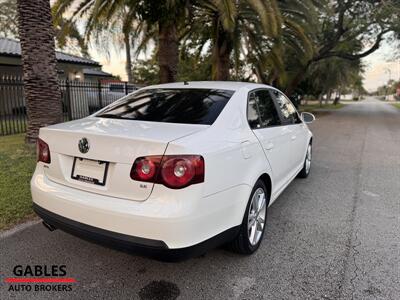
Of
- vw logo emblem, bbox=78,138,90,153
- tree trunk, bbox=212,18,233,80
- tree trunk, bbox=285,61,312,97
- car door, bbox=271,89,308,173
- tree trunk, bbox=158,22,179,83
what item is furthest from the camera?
tree trunk, bbox=285,61,312,97

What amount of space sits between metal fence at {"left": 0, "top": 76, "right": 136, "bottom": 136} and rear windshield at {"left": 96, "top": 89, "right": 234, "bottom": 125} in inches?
304

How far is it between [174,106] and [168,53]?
6714 millimetres

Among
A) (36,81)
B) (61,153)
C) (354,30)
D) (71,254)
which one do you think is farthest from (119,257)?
(354,30)

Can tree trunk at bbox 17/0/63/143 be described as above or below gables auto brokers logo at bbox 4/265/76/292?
above

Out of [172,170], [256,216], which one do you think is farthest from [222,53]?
[172,170]

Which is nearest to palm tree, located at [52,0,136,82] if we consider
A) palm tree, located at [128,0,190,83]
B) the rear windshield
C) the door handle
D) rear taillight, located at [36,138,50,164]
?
palm tree, located at [128,0,190,83]

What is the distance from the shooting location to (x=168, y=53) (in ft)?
30.9

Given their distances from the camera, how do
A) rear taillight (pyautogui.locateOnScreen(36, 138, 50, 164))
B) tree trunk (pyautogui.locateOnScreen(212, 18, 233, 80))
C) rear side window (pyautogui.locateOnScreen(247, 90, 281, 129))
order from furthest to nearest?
tree trunk (pyautogui.locateOnScreen(212, 18, 233, 80)) → rear side window (pyautogui.locateOnScreen(247, 90, 281, 129)) → rear taillight (pyautogui.locateOnScreen(36, 138, 50, 164))

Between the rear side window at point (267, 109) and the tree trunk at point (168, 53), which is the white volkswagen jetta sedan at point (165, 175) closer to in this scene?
the rear side window at point (267, 109)

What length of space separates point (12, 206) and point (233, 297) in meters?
3.09

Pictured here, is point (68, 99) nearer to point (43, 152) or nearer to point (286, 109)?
point (286, 109)

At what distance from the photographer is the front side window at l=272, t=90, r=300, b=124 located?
14.0 feet

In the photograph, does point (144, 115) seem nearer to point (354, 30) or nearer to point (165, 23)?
point (165, 23)

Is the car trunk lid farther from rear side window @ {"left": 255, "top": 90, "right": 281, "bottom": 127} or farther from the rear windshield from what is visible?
rear side window @ {"left": 255, "top": 90, "right": 281, "bottom": 127}
